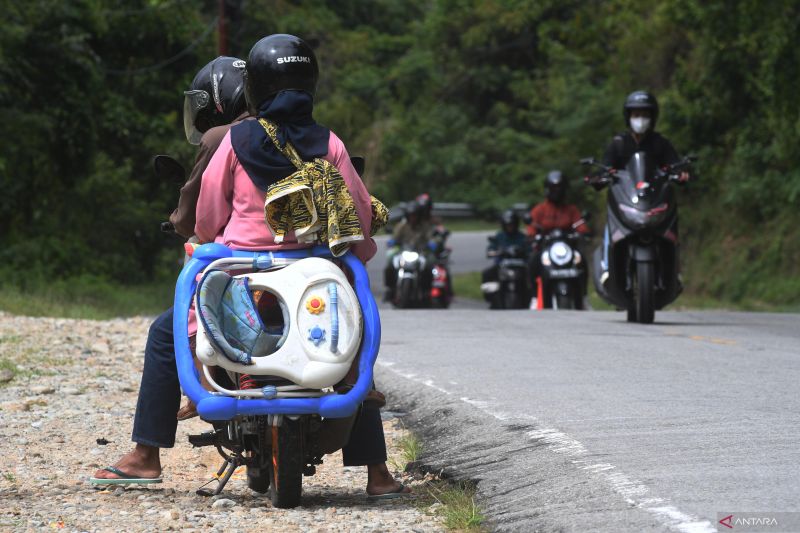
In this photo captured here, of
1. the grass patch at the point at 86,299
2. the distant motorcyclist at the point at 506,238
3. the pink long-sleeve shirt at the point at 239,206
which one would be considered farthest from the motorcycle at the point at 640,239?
the pink long-sleeve shirt at the point at 239,206

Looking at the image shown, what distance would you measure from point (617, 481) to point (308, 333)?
1205mm

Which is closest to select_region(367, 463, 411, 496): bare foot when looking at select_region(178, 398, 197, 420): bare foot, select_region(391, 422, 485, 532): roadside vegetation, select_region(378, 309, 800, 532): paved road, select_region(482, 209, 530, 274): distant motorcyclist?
select_region(391, 422, 485, 532): roadside vegetation

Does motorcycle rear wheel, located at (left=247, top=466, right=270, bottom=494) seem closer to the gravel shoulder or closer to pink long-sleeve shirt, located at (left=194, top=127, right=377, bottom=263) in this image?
the gravel shoulder

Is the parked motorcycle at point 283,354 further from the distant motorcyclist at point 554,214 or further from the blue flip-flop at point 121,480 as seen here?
the distant motorcyclist at point 554,214

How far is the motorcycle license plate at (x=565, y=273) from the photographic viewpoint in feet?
57.5

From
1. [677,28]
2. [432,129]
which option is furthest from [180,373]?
[432,129]

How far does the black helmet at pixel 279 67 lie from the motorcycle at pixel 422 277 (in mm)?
13912

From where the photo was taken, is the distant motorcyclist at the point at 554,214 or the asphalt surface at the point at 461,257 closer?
the distant motorcyclist at the point at 554,214

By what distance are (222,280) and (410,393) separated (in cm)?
334

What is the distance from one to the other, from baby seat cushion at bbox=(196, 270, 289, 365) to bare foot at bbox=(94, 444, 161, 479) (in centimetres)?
110

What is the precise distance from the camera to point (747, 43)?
25000mm

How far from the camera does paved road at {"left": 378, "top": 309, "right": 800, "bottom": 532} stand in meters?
5.00

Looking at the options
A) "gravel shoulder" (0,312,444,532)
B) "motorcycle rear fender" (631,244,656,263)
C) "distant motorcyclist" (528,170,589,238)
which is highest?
"distant motorcyclist" (528,170,589,238)

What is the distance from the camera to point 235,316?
17.6 feet
